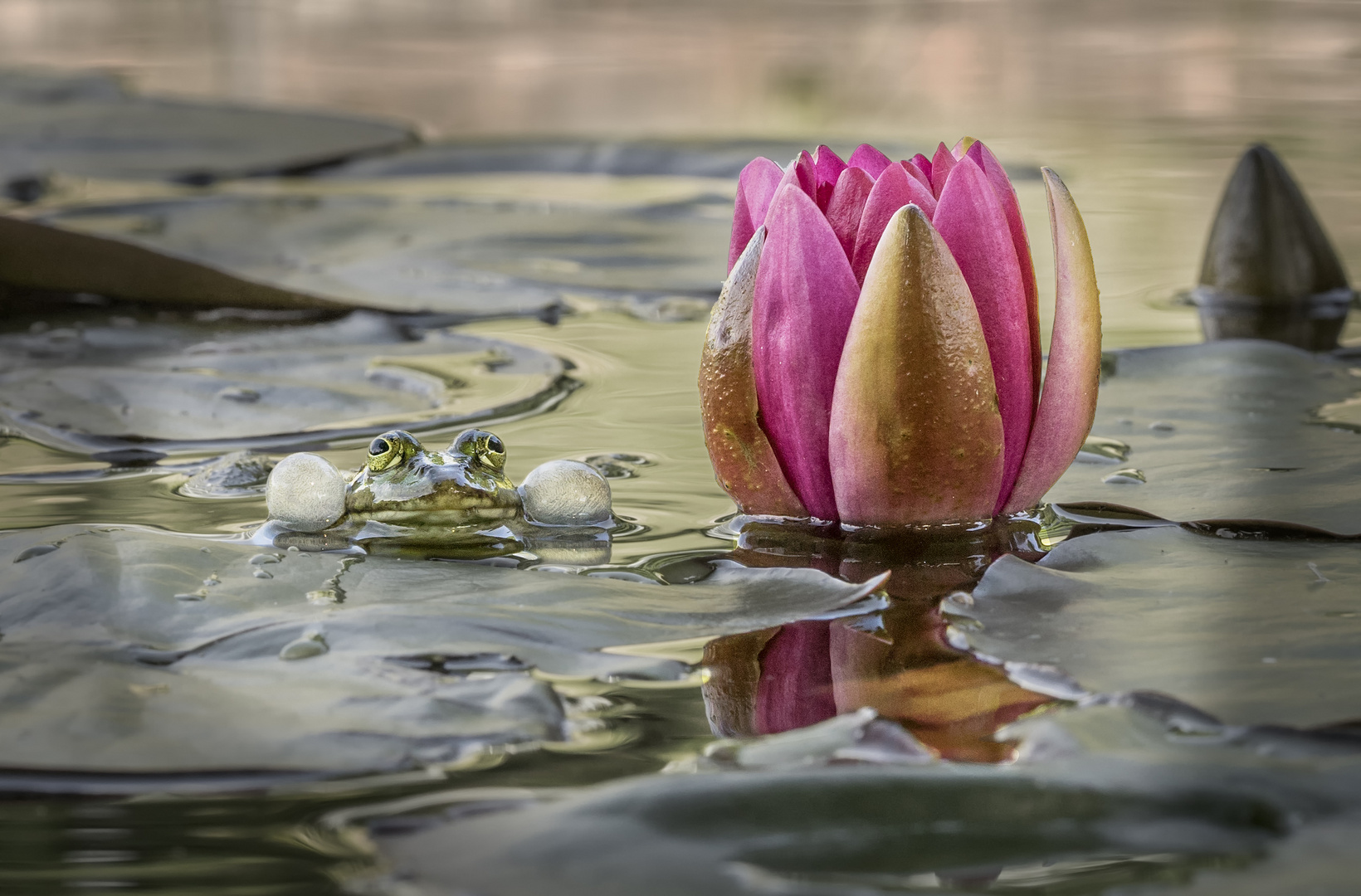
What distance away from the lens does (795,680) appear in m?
1.04

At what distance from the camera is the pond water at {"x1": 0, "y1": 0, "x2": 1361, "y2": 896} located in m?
0.78

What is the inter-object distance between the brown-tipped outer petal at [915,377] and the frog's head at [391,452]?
43 cm

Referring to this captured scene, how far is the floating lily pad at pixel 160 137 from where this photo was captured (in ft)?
14.0

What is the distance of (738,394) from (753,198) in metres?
0.21

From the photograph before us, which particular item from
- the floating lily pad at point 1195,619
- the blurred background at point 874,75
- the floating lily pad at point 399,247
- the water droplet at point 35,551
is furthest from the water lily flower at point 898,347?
the floating lily pad at point 399,247

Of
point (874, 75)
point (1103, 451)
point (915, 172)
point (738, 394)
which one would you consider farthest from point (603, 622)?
point (874, 75)

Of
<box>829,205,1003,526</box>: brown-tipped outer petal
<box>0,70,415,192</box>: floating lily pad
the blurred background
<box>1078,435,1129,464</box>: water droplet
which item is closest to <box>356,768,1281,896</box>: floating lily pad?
<box>829,205,1003,526</box>: brown-tipped outer petal

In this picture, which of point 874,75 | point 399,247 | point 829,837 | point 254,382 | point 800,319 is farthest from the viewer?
point 874,75

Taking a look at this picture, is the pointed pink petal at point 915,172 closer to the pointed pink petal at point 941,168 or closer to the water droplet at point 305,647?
the pointed pink petal at point 941,168

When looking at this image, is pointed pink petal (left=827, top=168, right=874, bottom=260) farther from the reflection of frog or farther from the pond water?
the reflection of frog

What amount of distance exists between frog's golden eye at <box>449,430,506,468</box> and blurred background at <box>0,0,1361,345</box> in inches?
50.5

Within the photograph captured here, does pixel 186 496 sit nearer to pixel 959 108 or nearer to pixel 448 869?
pixel 448 869

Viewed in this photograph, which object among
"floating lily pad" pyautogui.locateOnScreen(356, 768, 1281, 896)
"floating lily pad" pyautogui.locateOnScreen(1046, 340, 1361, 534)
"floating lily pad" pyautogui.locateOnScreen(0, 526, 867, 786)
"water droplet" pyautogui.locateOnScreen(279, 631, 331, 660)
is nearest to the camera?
"floating lily pad" pyautogui.locateOnScreen(356, 768, 1281, 896)

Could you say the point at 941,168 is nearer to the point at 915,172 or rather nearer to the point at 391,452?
the point at 915,172
